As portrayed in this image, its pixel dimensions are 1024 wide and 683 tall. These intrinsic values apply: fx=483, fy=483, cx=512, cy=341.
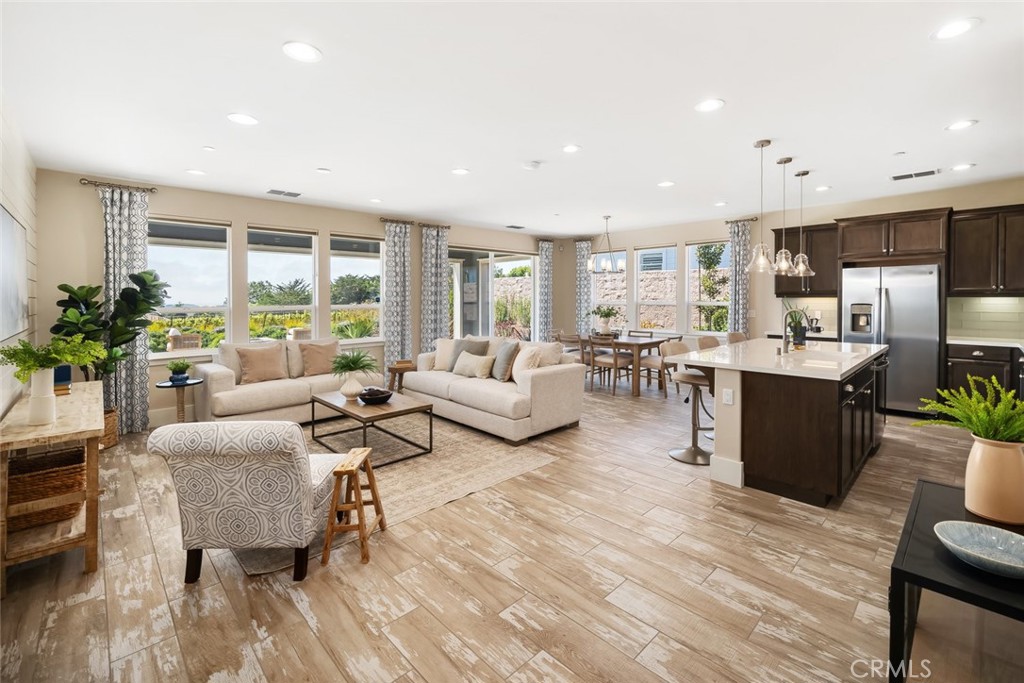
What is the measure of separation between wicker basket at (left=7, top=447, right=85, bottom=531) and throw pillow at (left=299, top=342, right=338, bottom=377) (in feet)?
9.51

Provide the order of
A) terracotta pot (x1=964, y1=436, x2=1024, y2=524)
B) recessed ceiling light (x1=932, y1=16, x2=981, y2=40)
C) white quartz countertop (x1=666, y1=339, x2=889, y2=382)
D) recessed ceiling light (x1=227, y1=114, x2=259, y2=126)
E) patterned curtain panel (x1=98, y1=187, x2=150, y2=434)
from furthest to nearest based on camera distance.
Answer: patterned curtain panel (x1=98, y1=187, x2=150, y2=434)
recessed ceiling light (x1=227, y1=114, x2=259, y2=126)
white quartz countertop (x1=666, y1=339, x2=889, y2=382)
recessed ceiling light (x1=932, y1=16, x2=981, y2=40)
terracotta pot (x1=964, y1=436, x2=1024, y2=524)

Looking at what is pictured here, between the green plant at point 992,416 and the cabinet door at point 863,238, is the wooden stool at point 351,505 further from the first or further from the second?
the cabinet door at point 863,238

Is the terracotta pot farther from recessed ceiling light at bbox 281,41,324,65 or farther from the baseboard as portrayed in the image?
recessed ceiling light at bbox 281,41,324,65

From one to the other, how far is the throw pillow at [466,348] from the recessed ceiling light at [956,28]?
14.5 feet

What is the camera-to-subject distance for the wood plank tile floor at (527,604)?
1815 millimetres

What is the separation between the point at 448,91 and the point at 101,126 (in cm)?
262

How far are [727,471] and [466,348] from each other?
3.19 m

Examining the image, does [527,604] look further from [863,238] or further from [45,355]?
[863,238]

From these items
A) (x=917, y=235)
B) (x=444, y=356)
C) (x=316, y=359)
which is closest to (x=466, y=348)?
(x=444, y=356)

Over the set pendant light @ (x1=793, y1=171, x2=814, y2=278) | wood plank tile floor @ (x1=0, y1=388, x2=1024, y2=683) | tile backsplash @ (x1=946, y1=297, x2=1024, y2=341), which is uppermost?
pendant light @ (x1=793, y1=171, x2=814, y2=278)

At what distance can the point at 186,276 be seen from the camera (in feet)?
18.2

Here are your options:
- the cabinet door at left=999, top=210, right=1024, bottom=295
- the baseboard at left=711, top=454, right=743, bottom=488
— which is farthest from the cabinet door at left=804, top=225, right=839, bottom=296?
the baseboard at left=711, top=454, right=743, bottom=488

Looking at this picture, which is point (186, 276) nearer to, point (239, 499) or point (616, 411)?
point (239, 499)

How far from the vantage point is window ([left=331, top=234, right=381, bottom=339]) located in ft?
22.0
